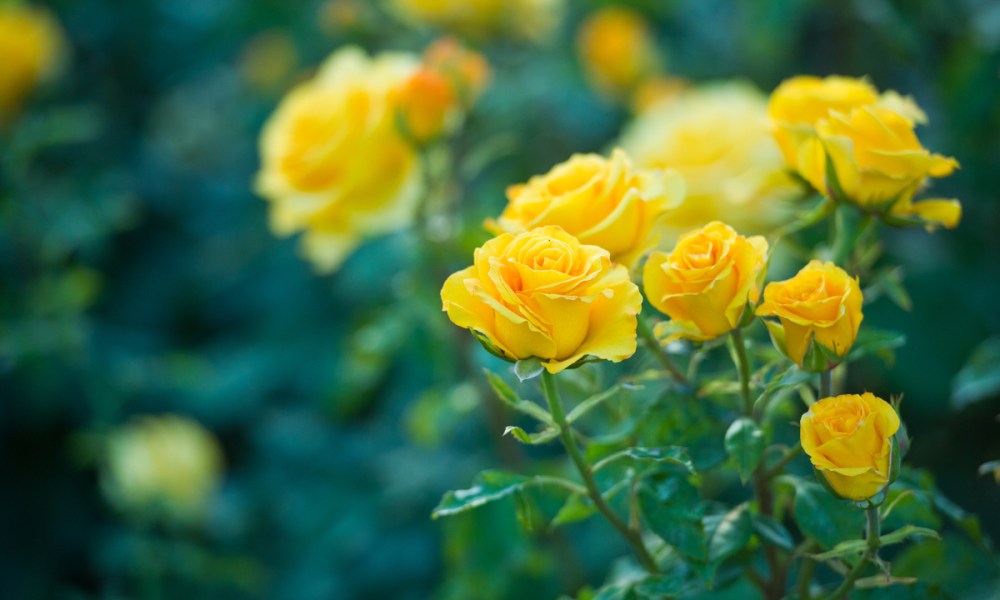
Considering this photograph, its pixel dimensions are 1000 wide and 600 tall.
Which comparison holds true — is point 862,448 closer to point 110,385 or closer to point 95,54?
point 110,385

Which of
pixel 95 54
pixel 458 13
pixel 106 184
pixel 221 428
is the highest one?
pixel 95 54

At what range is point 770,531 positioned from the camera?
1.95 feet

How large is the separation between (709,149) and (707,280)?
624 millimetres

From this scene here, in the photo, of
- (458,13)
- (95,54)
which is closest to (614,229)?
(458,13)

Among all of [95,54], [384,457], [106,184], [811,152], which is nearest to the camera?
[811,152]

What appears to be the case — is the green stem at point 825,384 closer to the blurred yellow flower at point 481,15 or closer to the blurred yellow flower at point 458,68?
the blurred yellow flower at point 458,68

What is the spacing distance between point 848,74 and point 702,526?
44.3 inches

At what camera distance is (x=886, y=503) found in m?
0.56

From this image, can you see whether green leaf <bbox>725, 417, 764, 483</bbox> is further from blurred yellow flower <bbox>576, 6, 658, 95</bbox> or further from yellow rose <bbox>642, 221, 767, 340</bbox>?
Result: blurred yellow flower <bbox>576, 6, 658, 95</bbox>

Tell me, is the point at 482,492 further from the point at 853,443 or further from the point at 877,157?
the point at 877,157

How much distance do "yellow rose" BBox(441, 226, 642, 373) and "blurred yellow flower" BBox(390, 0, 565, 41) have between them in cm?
89

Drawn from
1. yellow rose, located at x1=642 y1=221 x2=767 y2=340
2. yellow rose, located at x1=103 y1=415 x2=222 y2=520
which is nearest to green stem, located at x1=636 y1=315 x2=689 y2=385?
yellow rose, located at x1=642 y1=221 x2=767 y2=340

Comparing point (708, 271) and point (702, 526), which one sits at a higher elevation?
point (708, 271)

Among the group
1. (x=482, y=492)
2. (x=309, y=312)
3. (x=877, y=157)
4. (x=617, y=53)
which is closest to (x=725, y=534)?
(x=482, y=492)
